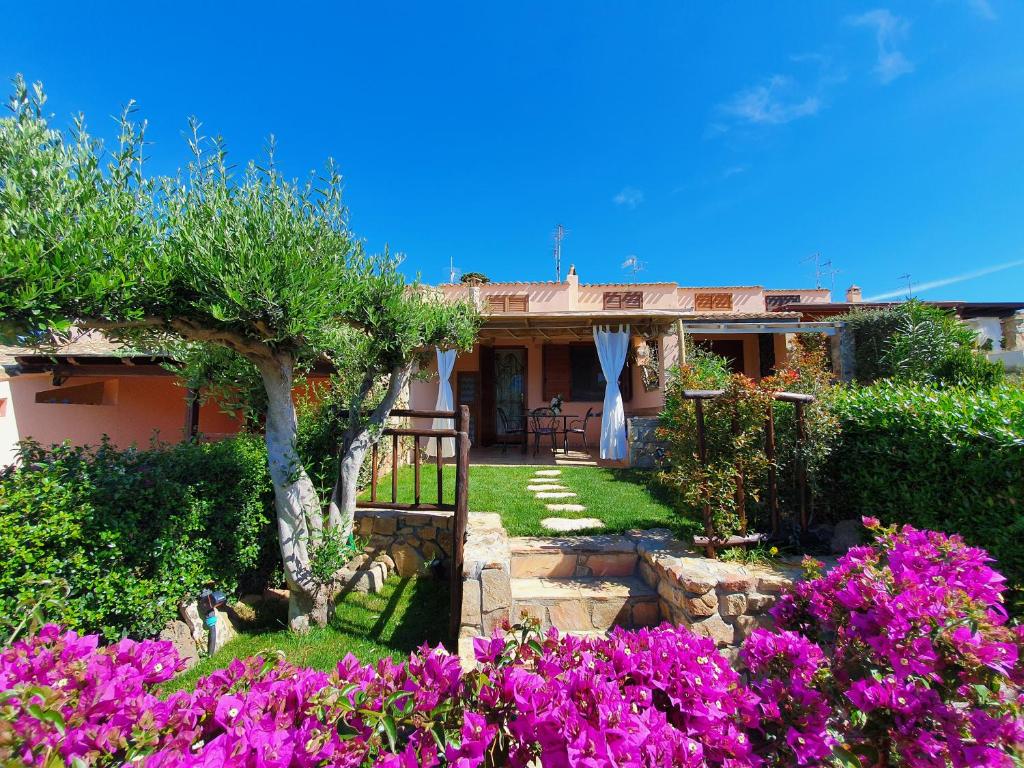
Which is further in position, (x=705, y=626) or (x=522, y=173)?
(x=522, y=173)

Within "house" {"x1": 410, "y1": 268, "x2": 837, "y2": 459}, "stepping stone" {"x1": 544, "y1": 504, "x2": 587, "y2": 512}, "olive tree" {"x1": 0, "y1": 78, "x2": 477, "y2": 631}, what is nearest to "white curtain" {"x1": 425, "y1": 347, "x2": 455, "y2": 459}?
"house" {"x1": 410, "y1": 268, "x2": 837, "y2": 459}

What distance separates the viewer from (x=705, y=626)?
3.15m

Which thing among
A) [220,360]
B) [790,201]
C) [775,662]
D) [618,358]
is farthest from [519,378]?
[790,201]

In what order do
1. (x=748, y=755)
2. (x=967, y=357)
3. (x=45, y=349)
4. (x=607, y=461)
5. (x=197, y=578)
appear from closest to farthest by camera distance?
(x=748, y=755) < (x=45, y=349) < (x=197, y=578) < (x=967, y=357) < (x=607, y=461)

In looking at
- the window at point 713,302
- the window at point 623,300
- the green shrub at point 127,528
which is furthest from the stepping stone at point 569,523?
the window at point 713,302

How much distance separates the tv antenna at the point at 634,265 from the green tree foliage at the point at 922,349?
339 inches

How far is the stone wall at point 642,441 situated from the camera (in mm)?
8406

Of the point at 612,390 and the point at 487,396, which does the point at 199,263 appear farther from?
the point at 487,396

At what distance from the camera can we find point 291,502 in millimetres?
3709

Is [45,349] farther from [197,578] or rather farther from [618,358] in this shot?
[618,358]

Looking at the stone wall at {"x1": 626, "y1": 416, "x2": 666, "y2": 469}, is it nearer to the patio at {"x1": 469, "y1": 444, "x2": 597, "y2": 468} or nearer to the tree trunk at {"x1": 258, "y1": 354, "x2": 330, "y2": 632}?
the patio at {"x1": 469, "y1": 444, "x2": 597, "y2": 468}

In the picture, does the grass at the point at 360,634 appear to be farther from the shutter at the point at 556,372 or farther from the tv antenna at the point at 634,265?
the tv antenna at the point at 634,265

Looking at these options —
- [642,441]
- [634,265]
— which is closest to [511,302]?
[634,265]

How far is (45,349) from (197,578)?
2040 mm
